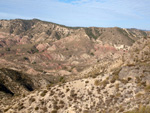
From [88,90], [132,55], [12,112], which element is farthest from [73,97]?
[132,55]

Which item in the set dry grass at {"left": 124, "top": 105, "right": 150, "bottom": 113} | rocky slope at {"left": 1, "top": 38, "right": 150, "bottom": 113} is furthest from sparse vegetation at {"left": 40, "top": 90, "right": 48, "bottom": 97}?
dry grass at {"left": 124, "top": 105, "right": 150, "bottom": 113}

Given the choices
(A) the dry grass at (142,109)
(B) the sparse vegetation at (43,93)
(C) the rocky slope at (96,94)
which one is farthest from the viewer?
(B) the sparse vegetation at (43,93)

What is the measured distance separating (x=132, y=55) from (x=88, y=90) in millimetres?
19198

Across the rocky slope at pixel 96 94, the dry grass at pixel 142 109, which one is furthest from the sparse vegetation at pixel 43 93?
the dry grass at pixel 142 109

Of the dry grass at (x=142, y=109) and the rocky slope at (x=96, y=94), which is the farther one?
the rocky slope at (x=96, y=94)

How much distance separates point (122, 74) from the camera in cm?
2655

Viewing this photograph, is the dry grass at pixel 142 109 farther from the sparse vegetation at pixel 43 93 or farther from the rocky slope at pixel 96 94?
the sparse vegetation at pixel 43 93

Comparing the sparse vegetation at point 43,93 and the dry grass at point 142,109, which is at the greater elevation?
the dry grass at point 142,109

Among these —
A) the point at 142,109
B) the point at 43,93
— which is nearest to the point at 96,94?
the point at 43,93

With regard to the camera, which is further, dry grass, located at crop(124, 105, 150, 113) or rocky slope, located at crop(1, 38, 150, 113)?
rocky slope, located at crop(1, 38, 150, 113)

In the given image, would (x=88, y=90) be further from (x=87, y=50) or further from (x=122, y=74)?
(x=87, y=50)

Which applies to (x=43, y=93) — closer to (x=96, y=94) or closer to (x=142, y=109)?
(x=96, y=94)

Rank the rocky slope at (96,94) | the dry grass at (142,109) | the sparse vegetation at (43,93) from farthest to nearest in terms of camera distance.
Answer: the sparse vegetation at (43,93)
the rocky slope at (96,94)
the dry grass at (142,109)

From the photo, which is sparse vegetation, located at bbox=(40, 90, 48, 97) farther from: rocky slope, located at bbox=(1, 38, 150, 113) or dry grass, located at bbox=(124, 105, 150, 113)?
dry grass, located at bbox=(124, 105, 150, 113)
